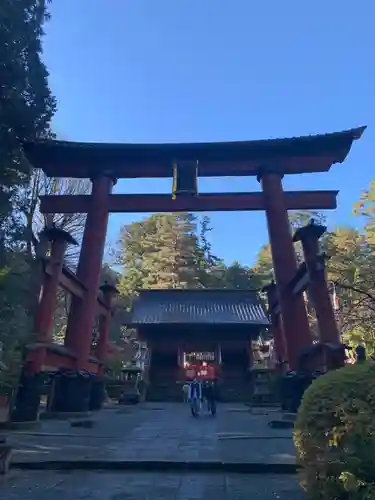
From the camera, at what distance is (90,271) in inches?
446

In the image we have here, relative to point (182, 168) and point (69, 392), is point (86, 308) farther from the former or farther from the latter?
point (182, 168)

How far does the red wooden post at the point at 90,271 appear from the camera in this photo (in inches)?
422

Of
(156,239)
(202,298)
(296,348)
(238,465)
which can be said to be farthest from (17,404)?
(156,239)

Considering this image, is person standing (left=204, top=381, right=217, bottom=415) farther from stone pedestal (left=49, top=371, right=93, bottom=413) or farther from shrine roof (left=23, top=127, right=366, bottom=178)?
shrine roof (left=23, top=127, right=366, bottom=178)

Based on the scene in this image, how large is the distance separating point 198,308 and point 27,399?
55.1ft

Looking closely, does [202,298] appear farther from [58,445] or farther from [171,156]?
[58,445]

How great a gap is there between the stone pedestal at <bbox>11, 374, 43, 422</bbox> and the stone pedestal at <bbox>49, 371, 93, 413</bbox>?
1.48 m

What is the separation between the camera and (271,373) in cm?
1805

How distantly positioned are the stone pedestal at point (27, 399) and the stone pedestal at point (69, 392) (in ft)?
4.85

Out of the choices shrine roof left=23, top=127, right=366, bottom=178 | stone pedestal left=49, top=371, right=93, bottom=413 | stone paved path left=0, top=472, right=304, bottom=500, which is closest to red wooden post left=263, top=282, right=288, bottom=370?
shrine roof left=23, top=127, right=366, bottom=178

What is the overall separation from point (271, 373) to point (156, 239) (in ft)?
79.5

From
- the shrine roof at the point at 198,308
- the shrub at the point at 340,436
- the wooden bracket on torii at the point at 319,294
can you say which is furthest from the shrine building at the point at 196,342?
the shrub at the point at 340,436

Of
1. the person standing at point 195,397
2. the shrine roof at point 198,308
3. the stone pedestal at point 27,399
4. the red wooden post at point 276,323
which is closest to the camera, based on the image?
the stone pedestal at point 27,399

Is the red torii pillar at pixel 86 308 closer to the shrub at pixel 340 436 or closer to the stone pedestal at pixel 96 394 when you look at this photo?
the stone pedestal at pixel 96 394
